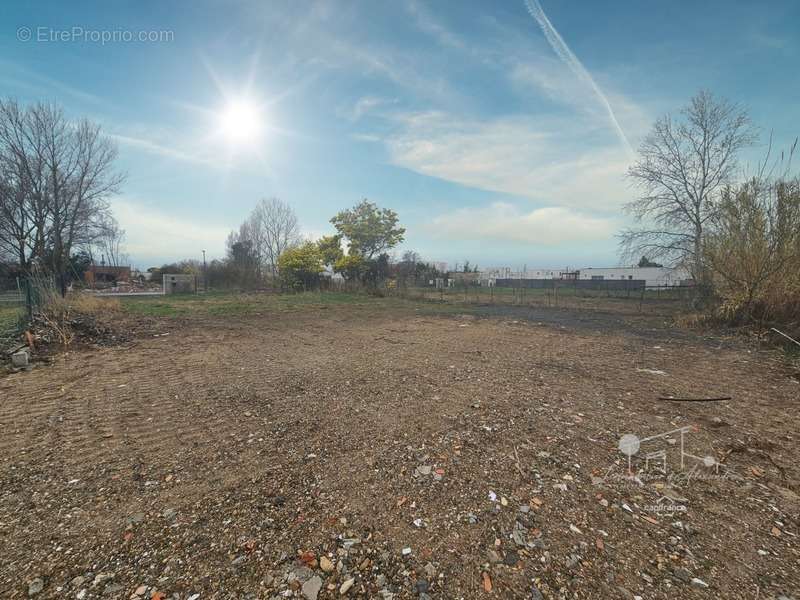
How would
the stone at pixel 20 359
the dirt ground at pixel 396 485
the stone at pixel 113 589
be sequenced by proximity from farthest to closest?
the stone at pixel 20 359 < the dirt ground at pixel 396 485 < the stone at pixel 113 589

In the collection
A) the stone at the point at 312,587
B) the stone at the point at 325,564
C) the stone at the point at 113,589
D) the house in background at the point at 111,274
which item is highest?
the house in background at the point at 111,274

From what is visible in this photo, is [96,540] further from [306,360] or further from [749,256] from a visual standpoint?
[749,256]

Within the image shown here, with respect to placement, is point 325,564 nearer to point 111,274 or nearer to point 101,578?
point 101,578

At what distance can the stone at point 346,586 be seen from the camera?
139cm

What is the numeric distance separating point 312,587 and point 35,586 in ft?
4.11

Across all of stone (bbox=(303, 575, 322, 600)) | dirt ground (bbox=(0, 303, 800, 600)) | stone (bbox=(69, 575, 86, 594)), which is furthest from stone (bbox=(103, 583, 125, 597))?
stone (bbox=(303, 575, 322, 600))

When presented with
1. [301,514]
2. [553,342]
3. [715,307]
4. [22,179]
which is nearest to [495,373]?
[553,342]

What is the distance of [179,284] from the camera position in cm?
2303

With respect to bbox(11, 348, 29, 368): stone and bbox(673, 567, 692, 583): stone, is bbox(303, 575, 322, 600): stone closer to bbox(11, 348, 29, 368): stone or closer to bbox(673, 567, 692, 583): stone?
bbox(673, 567, 692, 583): stone

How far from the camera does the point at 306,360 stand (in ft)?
17.3

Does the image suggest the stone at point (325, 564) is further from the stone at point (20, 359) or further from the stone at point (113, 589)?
the stone at point (20, 359)

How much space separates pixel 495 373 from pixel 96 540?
13.8 ft

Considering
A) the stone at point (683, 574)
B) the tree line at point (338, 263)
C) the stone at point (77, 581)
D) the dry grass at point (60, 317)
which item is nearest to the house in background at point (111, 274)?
the tree line at point (338, 263)

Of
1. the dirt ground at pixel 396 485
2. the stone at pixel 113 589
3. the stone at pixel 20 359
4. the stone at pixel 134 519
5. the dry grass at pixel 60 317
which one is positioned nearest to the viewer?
the stone at pixel 113 589
